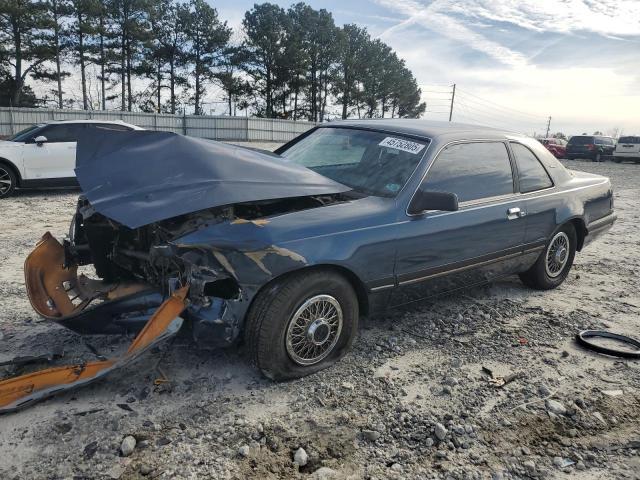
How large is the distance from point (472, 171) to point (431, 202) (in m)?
0.84

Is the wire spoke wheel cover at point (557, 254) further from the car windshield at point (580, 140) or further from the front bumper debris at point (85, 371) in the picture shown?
the car windshield at point (580, 140)

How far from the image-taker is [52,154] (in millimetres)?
9219

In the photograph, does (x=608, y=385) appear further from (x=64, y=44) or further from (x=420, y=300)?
(x=64, y=44)

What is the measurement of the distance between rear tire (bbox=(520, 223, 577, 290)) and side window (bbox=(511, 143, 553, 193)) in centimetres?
51

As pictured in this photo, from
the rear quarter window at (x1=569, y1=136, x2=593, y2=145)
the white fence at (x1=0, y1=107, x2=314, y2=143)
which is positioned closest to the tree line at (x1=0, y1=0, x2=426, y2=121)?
the white fence at (x1=0, y1=107, x2=314, y2=143)

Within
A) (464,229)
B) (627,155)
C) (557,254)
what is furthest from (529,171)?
(627,155)

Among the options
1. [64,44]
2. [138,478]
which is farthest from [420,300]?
[64,44]

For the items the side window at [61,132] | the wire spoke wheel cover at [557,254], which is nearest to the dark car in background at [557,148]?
the side window at [61,132]

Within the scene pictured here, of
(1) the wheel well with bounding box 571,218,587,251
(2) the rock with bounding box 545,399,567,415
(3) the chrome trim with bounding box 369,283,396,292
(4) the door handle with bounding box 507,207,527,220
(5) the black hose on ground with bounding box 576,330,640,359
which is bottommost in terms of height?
(2) the rock with bounding box 545,399,567,415

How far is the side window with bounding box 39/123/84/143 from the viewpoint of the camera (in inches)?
365

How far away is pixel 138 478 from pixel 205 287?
3.36 feet

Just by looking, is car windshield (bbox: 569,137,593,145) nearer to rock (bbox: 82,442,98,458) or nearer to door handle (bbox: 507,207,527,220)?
door handle (bbox: 507,207,527,220)

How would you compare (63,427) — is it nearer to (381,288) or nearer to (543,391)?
(381,288)

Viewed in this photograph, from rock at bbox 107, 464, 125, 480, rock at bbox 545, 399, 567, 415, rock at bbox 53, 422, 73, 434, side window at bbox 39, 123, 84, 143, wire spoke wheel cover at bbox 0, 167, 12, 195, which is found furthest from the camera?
side window at bbox 39, 123, 84, 143
